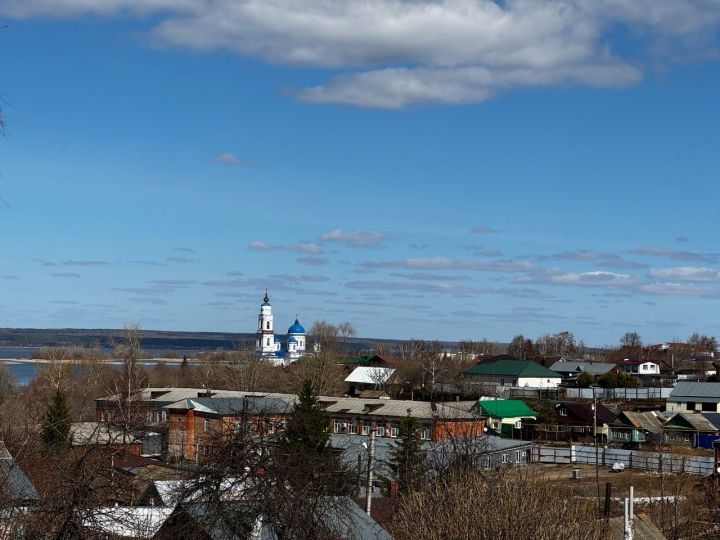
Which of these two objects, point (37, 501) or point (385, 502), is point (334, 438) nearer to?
point (385, 502)

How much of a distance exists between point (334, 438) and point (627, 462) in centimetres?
1455

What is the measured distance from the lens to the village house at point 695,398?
65.8 metres

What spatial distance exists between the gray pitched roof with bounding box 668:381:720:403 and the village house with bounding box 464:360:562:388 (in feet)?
66.4

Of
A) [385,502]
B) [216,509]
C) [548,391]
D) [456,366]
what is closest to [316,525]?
[216,509]

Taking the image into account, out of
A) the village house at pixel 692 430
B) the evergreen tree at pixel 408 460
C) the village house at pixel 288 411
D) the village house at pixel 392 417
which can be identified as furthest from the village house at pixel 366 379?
the evergreen tree at pixel 408 460

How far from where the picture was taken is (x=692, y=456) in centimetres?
4850

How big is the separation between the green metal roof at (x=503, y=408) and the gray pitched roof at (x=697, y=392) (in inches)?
443

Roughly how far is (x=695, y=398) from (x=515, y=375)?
2303cm

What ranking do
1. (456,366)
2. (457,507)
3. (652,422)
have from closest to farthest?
1. (457,507)
2. (652,422)
3. (456,366)

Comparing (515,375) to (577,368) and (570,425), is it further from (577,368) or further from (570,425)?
(570,425)

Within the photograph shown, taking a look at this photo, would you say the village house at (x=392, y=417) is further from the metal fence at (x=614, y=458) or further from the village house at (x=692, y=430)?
the village house at (x=692, y=430)

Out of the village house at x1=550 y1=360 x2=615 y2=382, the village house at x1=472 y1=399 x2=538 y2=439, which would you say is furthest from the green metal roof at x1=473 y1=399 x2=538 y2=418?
the village house at x1=550 y1=360 x2=615 y2=382

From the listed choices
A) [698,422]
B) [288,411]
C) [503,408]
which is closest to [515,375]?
[503,408]

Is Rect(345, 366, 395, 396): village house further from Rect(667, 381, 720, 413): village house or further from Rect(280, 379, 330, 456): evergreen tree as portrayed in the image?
Rect(280, 379, 330, 456): evergreen tree
